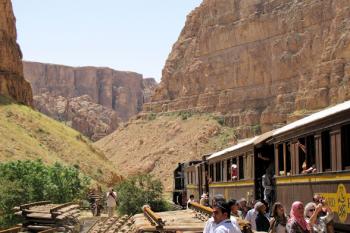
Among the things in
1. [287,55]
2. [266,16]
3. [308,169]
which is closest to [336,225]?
[308,169]

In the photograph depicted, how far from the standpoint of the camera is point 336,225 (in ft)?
40.0

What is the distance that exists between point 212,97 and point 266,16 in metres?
17.2

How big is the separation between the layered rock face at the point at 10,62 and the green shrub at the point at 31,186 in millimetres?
44876

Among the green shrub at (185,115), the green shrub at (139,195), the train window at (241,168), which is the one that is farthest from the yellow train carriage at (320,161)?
the green shrub at (185,115)

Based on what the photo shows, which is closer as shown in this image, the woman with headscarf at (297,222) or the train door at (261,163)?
the woman with headscarf at (297,222)

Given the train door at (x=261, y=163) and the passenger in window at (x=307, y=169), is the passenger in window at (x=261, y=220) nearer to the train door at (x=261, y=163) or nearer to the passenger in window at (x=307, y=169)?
the passenger in window at (x=307, y=169)

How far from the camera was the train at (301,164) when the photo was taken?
11891 mm

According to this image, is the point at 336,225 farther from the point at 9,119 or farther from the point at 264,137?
the point at 9,119

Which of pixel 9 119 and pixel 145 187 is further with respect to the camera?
pixel 9 119

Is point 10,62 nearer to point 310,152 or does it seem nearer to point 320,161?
point 310,152

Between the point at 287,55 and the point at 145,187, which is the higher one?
the point at 287,55

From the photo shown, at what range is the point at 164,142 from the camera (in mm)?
115438

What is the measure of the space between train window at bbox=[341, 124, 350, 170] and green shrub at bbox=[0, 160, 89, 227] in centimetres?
2055

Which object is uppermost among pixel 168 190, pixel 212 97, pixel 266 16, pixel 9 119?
pixel 266 16
